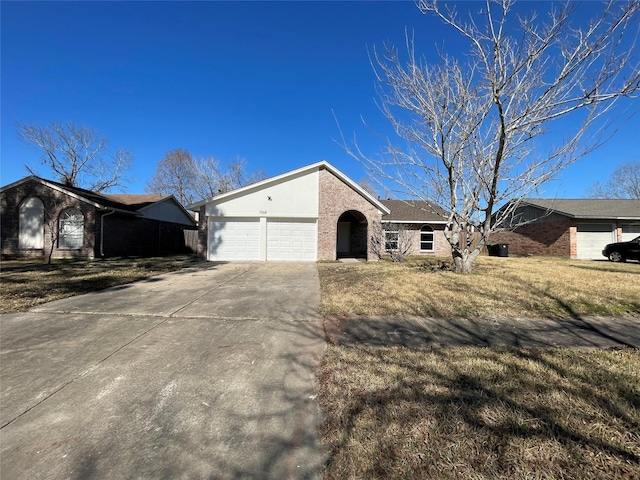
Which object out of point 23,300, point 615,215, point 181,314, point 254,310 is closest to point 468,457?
point 254,310

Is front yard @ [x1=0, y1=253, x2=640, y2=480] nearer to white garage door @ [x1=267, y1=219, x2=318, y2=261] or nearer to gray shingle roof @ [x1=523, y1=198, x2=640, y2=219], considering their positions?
white garage door @ [x1=267, y1=219, x2=318, y2=261]

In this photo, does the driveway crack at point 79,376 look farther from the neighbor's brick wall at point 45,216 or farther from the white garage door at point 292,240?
the neighbor's brick wall at point 45,216

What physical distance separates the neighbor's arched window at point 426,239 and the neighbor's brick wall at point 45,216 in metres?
19.2

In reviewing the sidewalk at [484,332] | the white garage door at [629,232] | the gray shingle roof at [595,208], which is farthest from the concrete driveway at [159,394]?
the white garage door at [629,232]

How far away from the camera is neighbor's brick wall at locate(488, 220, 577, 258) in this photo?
63.3 feet

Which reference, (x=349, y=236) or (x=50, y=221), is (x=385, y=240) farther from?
(x=50, y=221)

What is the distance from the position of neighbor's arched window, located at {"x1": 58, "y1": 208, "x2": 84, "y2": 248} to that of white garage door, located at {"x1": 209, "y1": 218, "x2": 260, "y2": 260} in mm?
7244

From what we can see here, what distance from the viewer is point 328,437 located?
2.29m

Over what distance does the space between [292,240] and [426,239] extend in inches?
392

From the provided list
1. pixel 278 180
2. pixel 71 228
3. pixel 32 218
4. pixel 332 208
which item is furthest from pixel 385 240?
pixel 32 218

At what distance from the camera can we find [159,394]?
2949mm

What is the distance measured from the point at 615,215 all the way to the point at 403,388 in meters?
23.6

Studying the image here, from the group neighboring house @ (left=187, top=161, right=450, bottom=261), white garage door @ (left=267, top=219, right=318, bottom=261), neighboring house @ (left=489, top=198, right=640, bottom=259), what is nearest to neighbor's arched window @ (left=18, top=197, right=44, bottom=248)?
neighboring house @ (left=187, top=161, right=450, bottom=261)

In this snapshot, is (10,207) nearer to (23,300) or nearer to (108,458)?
(23,300)
